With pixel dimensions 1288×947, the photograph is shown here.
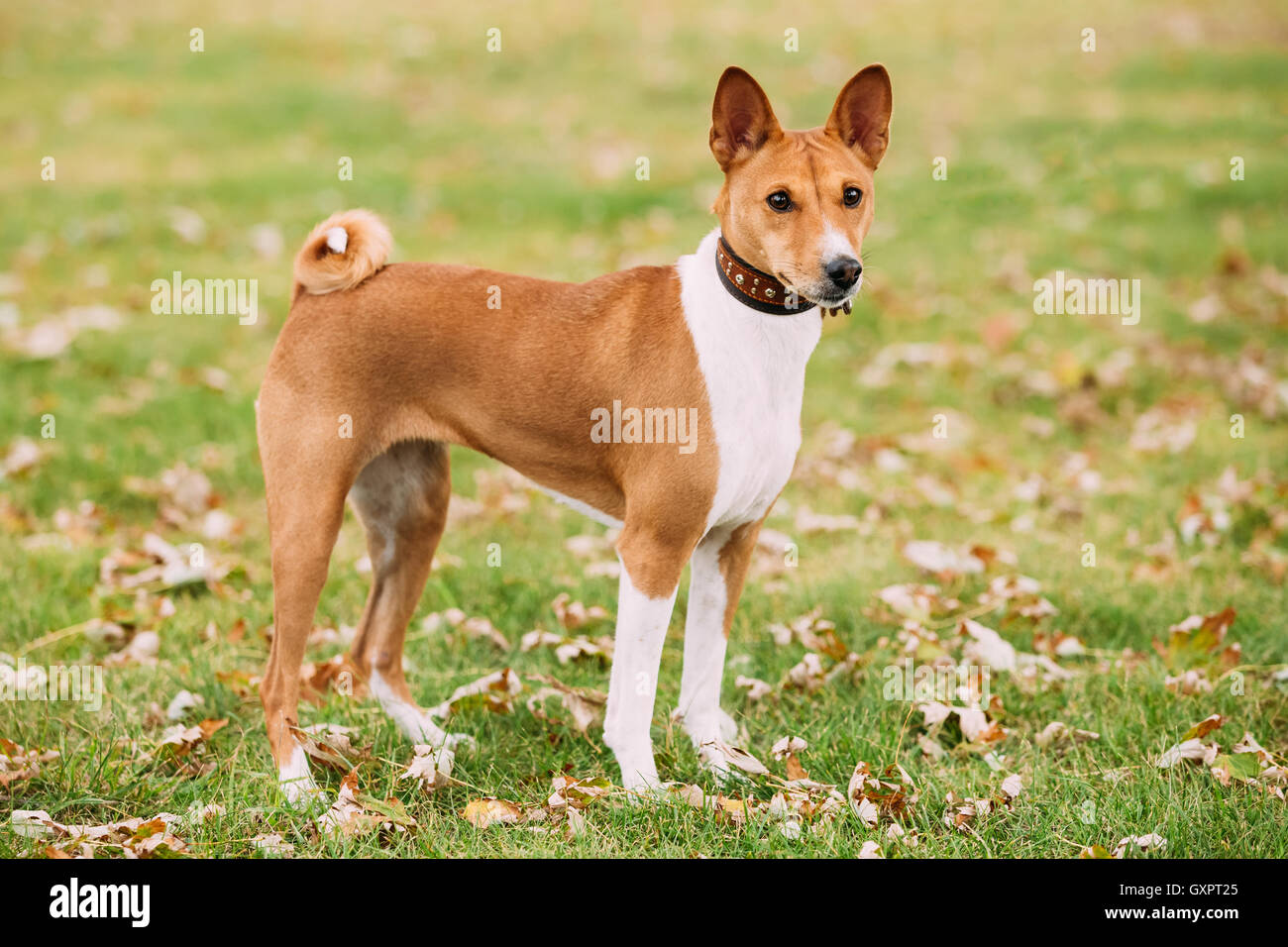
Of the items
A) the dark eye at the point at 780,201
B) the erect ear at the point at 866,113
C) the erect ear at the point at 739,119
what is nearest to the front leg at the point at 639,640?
the dark eye at the point at 780,201

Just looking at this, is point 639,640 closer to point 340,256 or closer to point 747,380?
point 747,380

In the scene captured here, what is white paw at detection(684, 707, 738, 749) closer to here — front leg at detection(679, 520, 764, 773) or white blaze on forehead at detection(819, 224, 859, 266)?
front leg at detection(679, 520, 764, 773)

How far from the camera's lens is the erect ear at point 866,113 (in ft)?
11.5

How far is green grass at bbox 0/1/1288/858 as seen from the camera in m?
3.69

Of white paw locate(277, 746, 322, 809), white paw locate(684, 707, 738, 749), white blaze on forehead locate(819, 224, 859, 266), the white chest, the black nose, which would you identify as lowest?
white paw locate(277, 746, 322, 809)

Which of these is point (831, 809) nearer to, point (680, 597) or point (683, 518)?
point (683, 518)

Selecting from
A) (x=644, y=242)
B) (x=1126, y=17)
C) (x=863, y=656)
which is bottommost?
(x=863, y=656)

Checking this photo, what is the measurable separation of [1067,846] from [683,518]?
1.33 metres

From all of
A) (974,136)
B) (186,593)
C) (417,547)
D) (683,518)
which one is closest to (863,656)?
(683,518)

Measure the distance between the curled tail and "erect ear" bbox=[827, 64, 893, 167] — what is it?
4.44 feet

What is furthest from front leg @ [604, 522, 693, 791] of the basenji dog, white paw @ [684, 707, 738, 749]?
white paw @ [684, 707, 738, 749]

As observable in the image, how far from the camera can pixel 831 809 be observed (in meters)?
3.40

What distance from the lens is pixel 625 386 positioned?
11.7 ft

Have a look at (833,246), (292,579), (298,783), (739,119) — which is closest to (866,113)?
(739,119)
